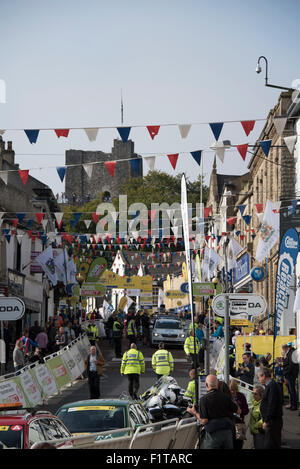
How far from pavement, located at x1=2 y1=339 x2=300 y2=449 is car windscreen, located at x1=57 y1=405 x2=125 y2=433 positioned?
3.11 metres

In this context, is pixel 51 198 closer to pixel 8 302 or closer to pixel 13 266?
pixel 13 266

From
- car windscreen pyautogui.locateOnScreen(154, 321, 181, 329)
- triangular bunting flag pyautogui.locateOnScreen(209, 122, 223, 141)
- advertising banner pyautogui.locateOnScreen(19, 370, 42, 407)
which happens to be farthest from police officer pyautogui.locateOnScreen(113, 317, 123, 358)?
triangular bunting flag pyautogui.locateOnScreen(209, 122, 223, 141)

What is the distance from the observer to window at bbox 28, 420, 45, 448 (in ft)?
34.3

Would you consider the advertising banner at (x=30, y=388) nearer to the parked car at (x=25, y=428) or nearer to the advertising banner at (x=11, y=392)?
the advertising banner at (x=11, y=392)

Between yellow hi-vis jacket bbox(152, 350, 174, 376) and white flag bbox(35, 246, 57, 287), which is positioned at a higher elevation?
white flag bbox(35, 246, 57, 287)

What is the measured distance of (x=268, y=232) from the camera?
2652 cm

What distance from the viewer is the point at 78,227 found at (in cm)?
7981

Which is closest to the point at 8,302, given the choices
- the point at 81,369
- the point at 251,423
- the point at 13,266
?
the point at 251,423

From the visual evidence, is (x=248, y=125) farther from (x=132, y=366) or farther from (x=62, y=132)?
(x=132, y=366)

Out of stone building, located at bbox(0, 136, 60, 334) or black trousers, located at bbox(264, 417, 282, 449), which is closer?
black trousers, located at bbox(264, 417, 282, 449)

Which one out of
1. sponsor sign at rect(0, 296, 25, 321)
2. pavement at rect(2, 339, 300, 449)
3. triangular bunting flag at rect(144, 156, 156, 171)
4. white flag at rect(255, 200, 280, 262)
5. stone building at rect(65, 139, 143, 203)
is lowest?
pavement at rect(2, 339, 300, 449)

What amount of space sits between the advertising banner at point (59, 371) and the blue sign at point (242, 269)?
20.8 m

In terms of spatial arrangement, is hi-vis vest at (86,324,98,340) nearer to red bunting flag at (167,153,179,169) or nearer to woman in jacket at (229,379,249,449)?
red bunting flag at (167,153,179,169)

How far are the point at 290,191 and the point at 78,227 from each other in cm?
4878
